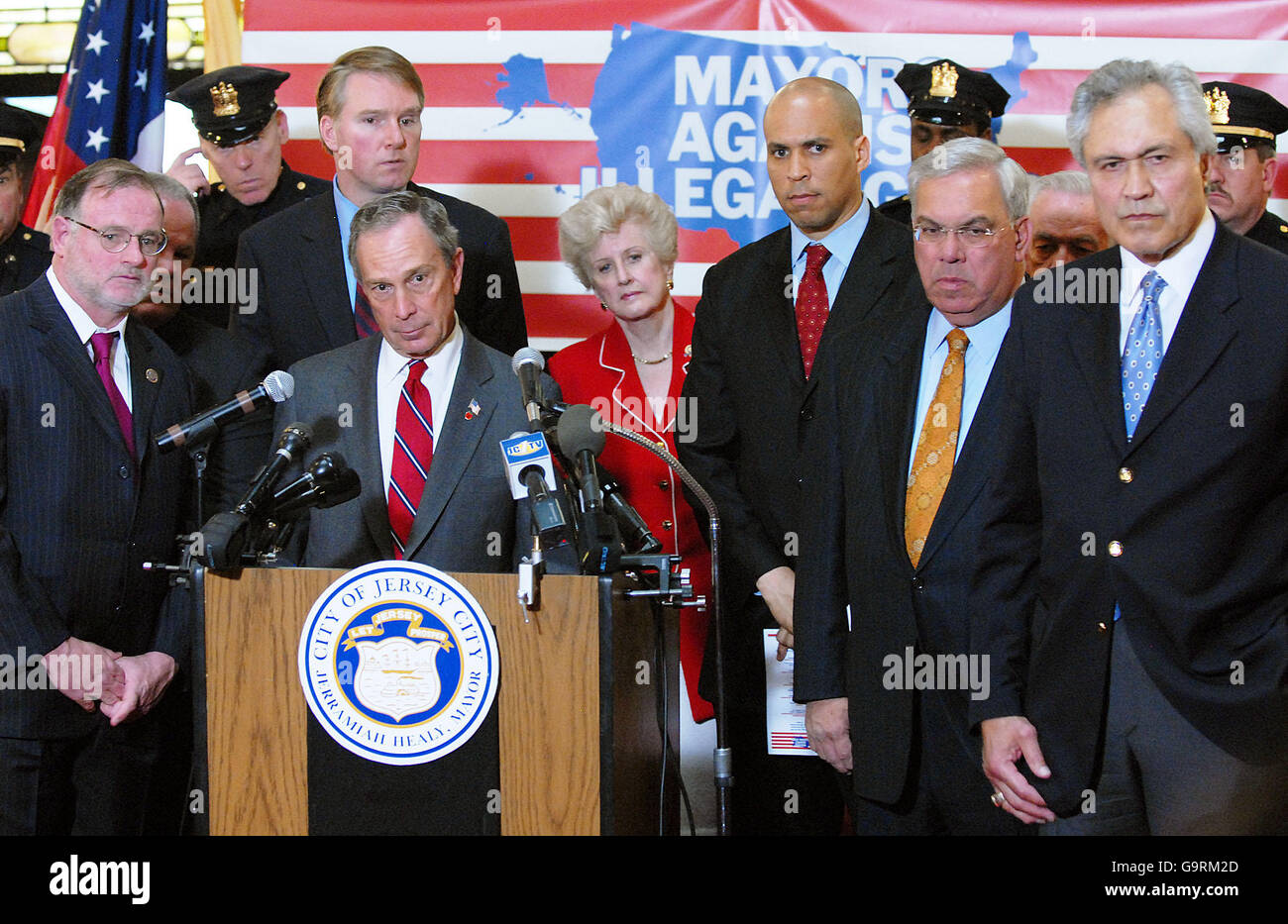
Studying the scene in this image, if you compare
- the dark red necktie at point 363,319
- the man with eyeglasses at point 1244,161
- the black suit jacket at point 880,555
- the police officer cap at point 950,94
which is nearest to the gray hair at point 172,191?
the dark red necktie at point 363,319

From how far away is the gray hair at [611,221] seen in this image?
3916 mm

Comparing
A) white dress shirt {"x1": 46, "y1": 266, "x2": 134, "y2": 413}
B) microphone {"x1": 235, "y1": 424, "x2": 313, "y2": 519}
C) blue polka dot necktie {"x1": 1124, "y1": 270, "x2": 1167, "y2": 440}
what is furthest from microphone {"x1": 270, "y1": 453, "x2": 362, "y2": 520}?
blue polka dot necktie {"x1": 1124, "y1": 270, "x2": 1167, "y2": 440}

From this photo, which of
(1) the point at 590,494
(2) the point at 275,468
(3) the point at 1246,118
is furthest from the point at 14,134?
(3) the point at 1246,118

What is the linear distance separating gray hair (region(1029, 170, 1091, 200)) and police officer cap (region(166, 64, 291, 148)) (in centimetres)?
236

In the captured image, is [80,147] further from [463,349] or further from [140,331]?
[463,349]

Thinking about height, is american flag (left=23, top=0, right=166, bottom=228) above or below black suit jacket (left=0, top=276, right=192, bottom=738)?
above

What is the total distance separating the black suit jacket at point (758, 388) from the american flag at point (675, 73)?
1120mm

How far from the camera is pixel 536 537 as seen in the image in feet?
8.35

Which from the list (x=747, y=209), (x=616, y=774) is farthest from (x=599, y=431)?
(x=747, y=209)

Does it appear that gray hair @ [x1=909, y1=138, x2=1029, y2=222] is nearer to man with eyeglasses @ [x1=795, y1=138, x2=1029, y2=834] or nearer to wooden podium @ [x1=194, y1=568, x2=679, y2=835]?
man with eyeglasses @ [x1=795, y1=138, x2=1029, y2=834]

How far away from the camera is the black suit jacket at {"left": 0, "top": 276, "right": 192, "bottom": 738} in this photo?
3.18 meters

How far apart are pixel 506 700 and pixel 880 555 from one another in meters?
0.86

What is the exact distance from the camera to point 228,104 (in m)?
4.47

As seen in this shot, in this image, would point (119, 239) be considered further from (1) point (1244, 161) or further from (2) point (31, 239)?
(1) point (1244, 161)
